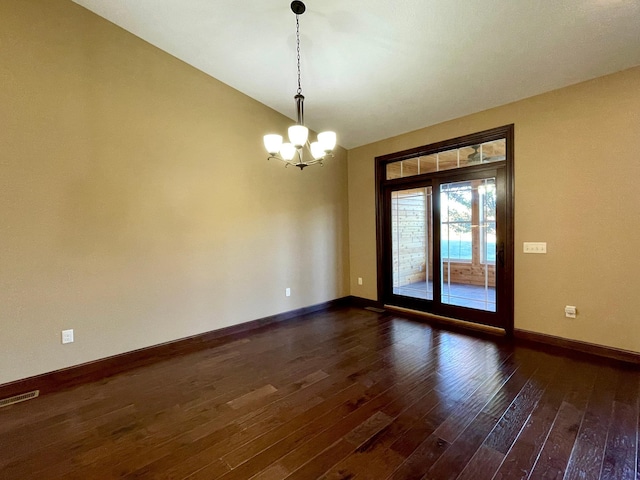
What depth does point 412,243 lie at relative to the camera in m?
4.62

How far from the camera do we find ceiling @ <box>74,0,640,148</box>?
2395 millimetres

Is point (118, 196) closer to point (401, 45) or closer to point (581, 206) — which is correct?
point (401, 45)

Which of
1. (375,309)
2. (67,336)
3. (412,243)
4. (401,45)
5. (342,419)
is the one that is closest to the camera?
(342,419)

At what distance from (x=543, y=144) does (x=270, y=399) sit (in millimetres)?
3891

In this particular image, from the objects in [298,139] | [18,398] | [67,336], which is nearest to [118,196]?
[67,336]

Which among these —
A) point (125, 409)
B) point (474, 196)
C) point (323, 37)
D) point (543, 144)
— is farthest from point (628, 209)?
point (125, 409)

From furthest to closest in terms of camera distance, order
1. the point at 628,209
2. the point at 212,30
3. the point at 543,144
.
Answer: the point at 543,144 → the point at 212,30 → the point at 628,209

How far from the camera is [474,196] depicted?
385 cm

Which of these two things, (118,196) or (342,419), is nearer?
(342,419)

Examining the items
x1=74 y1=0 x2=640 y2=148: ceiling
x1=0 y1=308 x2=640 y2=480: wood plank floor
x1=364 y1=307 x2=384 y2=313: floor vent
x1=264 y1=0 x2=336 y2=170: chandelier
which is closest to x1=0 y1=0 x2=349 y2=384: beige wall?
x1=74 y1=0 x2=640 y2=148: ceiling

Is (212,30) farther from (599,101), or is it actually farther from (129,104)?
(599,101)

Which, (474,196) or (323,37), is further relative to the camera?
(474,196)

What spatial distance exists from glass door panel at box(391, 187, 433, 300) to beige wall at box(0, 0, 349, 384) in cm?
195

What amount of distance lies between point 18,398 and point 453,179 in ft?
17.1
